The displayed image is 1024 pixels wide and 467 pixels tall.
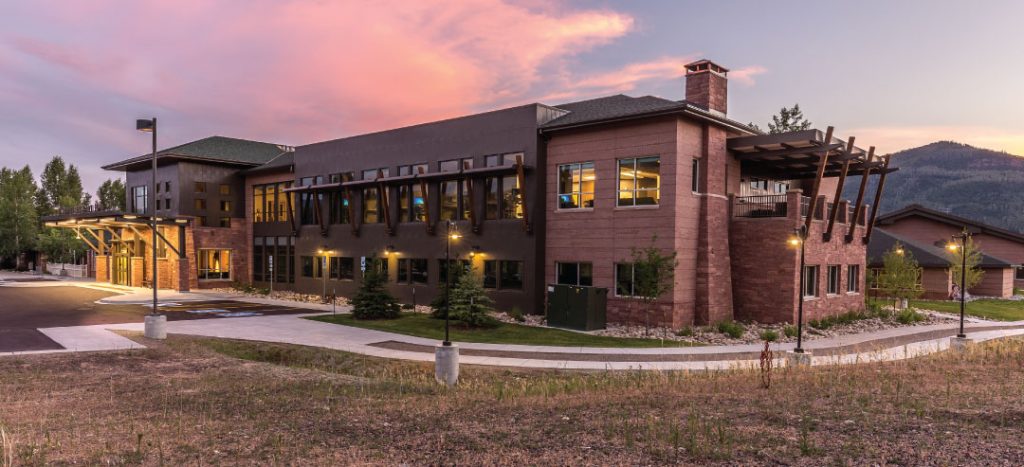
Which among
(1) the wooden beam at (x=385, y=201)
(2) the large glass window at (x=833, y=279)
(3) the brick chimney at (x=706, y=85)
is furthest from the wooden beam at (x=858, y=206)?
(1) the wooden beam at (x=385, y=201)

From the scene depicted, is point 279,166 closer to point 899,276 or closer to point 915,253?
point 899,276

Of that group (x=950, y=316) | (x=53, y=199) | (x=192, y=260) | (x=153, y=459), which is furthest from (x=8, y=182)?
(x=950, y=316)

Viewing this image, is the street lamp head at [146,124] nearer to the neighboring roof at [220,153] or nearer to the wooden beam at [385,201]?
the wooden beam at [385,201]

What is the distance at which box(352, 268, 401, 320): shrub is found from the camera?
29750mm

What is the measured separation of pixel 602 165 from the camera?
2833cm

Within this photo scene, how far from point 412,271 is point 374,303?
667 cm

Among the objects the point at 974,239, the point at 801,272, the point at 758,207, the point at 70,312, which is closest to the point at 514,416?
the point at 801,272

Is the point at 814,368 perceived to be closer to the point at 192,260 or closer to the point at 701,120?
the point at 701,120

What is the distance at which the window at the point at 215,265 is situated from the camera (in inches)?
1896

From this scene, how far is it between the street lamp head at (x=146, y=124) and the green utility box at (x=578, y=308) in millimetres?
17893

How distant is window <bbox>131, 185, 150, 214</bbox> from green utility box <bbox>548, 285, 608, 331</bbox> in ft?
139

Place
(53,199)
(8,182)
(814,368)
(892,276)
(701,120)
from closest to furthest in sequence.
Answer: (814,368) < (701,120) < (892,276) < (8,182) < (53,199)

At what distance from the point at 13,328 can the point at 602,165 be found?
1046 inches

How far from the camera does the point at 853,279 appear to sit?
1326 inches
